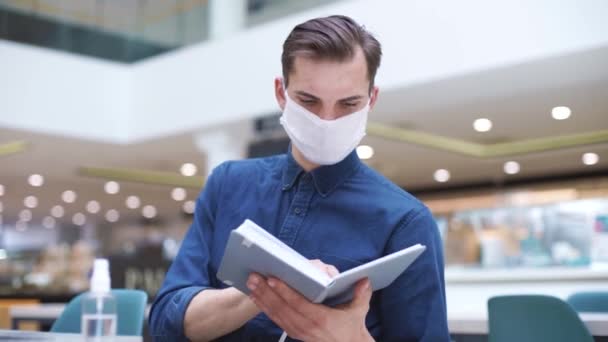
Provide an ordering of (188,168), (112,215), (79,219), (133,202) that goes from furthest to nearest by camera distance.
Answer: (79,219)
(112,215)
(133,202)
(188,168)

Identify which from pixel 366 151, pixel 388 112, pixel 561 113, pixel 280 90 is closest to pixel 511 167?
pixel 366 151

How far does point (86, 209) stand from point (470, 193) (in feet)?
30.2

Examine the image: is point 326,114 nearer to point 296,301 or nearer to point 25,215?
point 296,301

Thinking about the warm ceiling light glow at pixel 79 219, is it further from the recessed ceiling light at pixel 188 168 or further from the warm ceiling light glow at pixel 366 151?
the warm ceiling light glow at pixel 366 151

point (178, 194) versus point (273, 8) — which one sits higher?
point (273, 8)

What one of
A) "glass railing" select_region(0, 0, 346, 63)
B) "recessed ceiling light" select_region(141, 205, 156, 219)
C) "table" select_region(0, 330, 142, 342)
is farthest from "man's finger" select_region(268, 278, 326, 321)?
"recessed ceiling light" select_region(141, 205, 156, 219)

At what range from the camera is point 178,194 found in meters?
15.6

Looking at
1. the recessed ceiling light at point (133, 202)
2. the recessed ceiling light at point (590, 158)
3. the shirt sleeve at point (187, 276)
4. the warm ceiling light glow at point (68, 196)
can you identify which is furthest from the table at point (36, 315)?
the recessed ceiling light at point (133, 202)

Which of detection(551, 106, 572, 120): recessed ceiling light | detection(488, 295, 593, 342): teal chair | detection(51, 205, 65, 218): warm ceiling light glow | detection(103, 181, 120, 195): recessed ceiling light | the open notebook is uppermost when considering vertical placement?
the open notebook

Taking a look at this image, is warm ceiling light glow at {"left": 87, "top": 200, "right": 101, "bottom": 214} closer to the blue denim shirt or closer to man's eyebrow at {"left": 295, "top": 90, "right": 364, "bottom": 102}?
the blue denim shirt

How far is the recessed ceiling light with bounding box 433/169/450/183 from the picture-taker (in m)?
12.7

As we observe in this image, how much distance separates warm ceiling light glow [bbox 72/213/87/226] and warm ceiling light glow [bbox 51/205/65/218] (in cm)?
40

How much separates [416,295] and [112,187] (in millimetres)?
13946

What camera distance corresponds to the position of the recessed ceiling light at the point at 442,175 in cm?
1271
